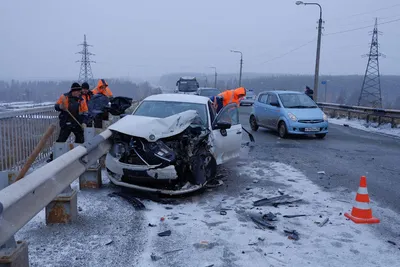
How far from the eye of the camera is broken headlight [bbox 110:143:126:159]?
6.12 meters

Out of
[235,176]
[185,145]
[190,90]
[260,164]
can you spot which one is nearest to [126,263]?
[185,145]

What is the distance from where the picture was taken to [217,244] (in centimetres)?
429

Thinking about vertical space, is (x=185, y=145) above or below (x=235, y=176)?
above

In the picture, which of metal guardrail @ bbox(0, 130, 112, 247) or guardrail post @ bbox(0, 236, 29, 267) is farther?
guardrail post @ bbox(0, 236, 29, 267)

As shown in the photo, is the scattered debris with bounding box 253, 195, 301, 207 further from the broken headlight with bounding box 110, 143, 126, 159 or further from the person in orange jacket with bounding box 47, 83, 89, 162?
the person in orange jacket with bounding box 47, 83, 89, 162

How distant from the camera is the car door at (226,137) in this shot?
7.14 m

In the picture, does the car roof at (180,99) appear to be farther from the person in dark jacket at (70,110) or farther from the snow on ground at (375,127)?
the snow on ground at (375,127)

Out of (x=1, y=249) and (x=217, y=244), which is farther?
(x=217, y=244)

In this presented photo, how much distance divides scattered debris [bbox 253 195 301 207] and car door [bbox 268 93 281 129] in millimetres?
8452

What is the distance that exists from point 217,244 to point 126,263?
1.08m

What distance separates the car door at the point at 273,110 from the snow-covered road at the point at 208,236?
8280 mm

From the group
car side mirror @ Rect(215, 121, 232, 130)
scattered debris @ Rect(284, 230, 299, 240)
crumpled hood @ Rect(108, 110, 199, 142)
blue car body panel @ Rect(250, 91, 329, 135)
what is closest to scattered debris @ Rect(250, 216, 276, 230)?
scattered debris @ Rect(284, 230, 299, 240)

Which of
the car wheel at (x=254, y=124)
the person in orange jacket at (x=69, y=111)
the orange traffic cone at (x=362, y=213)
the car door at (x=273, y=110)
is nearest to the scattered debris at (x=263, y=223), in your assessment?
the orange traffic cone at (x=362, y=213)

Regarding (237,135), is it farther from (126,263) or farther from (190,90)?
(190,90)
